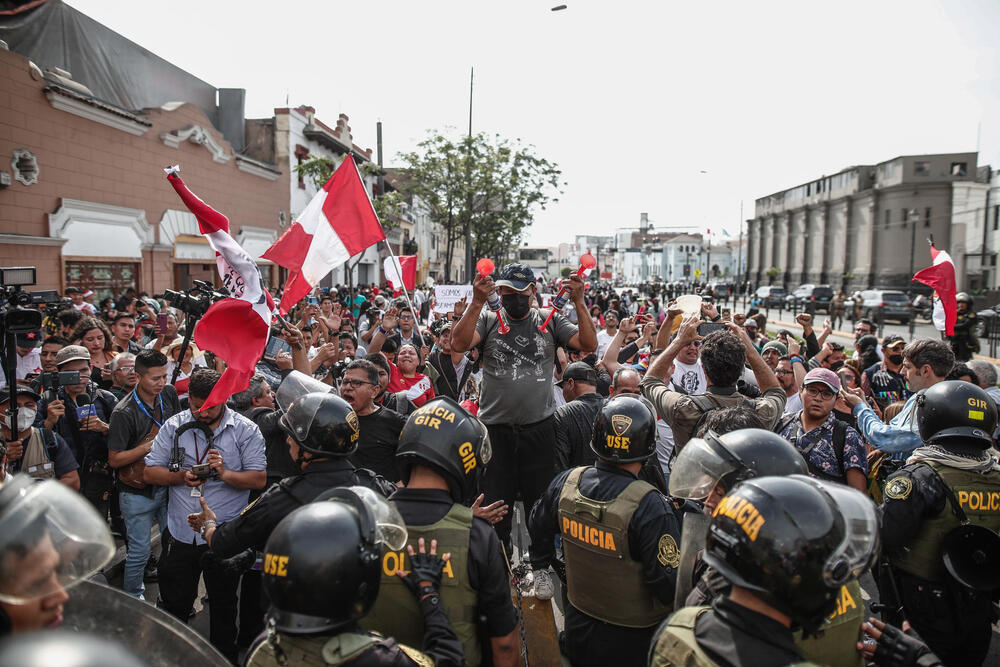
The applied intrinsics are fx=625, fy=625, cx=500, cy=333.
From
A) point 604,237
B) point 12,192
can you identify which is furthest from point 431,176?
point 604,237

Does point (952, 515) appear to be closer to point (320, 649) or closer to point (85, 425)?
point (320, 649)

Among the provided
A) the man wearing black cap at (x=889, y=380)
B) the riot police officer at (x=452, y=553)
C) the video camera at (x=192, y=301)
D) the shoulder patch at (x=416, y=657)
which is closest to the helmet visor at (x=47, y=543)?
the shoulder patch at (x=416, y=657)

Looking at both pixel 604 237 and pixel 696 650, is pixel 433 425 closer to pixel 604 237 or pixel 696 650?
pixel 696 650

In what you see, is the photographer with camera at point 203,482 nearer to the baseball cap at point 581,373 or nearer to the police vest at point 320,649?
the police vest at point 320,649

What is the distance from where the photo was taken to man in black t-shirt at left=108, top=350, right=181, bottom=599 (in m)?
4.55

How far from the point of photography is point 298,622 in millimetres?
1751

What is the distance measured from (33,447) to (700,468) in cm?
463

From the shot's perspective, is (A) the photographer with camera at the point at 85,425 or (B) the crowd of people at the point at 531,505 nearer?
(B) the crowd of people at the point at 531,505

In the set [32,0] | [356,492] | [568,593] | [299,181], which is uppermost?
[299,181]

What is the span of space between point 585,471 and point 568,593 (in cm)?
61

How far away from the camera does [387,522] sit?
6.56 feet

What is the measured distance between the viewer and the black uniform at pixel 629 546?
8.79ft

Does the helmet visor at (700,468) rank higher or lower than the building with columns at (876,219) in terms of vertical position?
lower

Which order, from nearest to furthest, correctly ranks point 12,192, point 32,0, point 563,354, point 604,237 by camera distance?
point 32,0 < point 563,354 < point 12,192 < point 604,237
